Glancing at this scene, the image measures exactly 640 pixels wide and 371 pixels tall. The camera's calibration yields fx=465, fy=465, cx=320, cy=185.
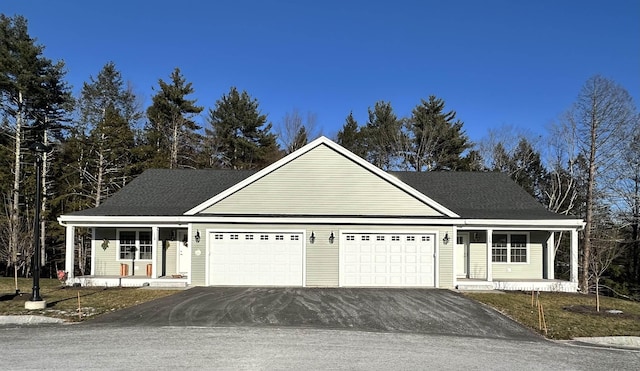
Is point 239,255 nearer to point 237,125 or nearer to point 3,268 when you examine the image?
point 3,268

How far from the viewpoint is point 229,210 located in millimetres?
17141

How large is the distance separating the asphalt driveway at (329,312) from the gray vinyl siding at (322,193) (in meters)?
3.09

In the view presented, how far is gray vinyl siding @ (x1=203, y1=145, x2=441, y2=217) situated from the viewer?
1720 centimetres

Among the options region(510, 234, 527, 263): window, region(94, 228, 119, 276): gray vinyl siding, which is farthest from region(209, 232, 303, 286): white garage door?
region(510, 234, 527, 263): window

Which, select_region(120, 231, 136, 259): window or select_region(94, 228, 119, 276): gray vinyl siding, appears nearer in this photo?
select_region(94, 228, 119, 276): gray vinyl siding

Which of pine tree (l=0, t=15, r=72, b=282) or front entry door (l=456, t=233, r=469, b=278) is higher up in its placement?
pine tree (l=0, t=15, r=72, b=282)

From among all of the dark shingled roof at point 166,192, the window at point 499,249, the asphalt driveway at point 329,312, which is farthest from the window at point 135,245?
the window at point 499,249

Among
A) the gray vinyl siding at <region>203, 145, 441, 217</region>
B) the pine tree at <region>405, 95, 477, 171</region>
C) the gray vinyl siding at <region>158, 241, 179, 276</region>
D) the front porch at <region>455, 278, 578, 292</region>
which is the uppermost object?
the pine tree at <region>405, 95, 477, 171</region>

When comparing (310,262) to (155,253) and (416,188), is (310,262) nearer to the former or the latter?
(155,253)

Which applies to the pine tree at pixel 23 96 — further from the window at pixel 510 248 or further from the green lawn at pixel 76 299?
the window at pixel 510 248

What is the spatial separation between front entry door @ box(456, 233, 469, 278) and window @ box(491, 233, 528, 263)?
1078 mm

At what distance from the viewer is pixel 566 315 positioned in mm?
12414

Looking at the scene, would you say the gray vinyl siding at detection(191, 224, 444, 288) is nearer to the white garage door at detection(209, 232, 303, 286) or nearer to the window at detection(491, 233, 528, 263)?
the white garage door at detection(209, 232, 303, 286)

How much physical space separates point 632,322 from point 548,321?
2121 millimetres
